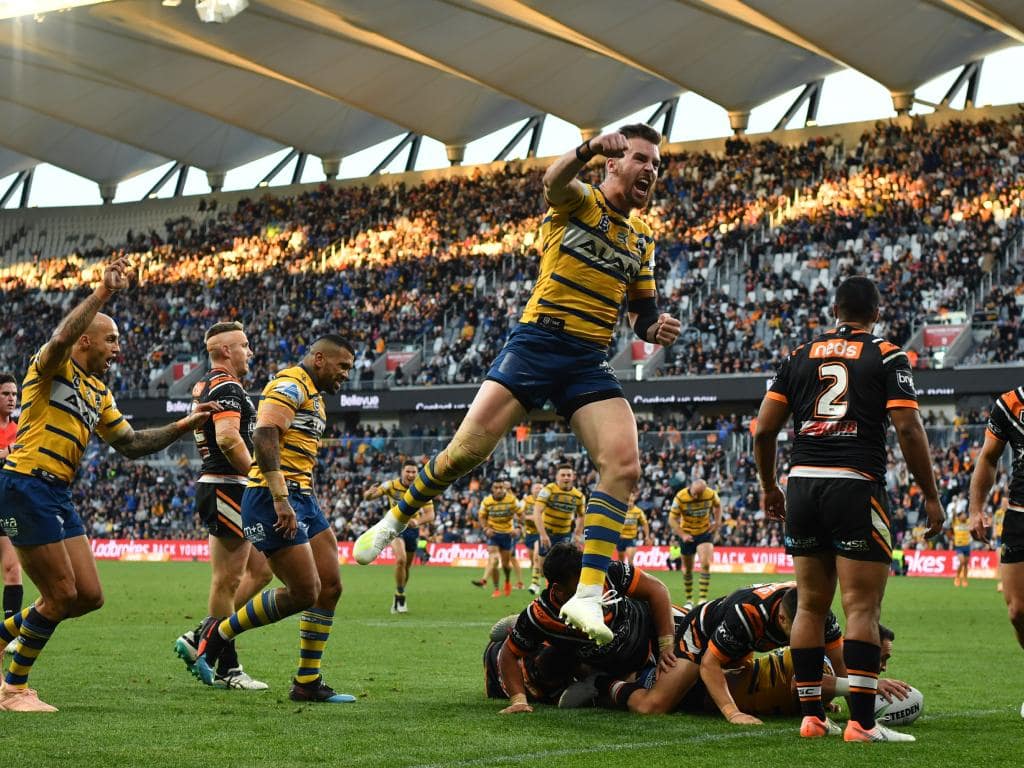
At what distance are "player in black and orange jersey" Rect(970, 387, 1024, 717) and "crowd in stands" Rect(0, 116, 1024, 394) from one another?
28.9 m

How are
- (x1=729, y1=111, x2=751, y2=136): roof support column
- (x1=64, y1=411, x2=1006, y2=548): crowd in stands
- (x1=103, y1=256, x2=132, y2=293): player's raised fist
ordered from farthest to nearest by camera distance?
1. (x1=729, y1=111, x2=751, y2=136): roof support column
2. (x1=64, y1=411, x2=1006, y2=548): crowd in stands
3. (x1=103, y1=256, x2=132, y2=293): player's raised fist

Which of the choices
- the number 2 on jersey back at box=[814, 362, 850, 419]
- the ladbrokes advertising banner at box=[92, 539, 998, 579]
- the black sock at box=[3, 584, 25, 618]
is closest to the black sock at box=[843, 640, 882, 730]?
the number 2 on jersey back at box=[814, 362, 850, 419]

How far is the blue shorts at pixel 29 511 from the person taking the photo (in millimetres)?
8383

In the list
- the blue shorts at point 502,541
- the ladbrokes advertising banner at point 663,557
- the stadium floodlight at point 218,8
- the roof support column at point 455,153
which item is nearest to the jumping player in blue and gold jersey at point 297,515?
the blue shorts at point 502,541

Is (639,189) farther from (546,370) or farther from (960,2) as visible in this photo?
(960,2)

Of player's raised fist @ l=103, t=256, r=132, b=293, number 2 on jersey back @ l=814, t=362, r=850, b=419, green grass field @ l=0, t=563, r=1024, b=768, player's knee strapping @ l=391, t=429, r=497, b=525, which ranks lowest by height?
green grass field @ l=0, t=563, r=1024, b=768

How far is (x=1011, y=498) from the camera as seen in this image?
8555mm

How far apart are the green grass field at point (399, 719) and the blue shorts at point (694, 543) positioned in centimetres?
626

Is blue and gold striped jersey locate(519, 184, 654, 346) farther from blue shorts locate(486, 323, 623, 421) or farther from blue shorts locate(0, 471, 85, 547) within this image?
blue shorts locate(0, 471, 85, 547)

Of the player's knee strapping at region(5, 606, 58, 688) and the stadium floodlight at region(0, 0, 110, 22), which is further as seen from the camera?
the stadium floodlight at region(0, 0, 110, 22)

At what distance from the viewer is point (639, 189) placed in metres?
7.71

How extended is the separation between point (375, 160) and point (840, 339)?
52.3 metres

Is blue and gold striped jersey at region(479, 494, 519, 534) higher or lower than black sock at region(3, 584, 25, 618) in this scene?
higher

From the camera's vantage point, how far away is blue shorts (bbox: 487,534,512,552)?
25297 mm
